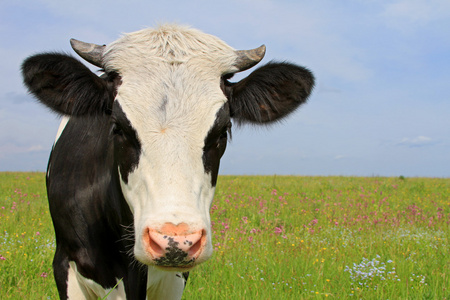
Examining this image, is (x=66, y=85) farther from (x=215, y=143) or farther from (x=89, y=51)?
(x=215, y=143)

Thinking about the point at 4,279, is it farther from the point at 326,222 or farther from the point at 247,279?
the point at 326,222

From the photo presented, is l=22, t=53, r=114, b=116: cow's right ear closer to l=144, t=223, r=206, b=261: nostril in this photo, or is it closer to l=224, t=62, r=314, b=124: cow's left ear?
l=224, t=62, r=314, b=124: cow's left ear

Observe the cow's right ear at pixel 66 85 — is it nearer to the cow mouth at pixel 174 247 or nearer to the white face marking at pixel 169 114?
the white face marking at pixel 169 114

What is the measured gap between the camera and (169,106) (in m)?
2.53

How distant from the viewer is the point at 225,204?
9945 mm

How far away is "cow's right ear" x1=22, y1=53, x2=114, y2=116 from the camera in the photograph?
3.10 m

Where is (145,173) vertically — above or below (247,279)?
above

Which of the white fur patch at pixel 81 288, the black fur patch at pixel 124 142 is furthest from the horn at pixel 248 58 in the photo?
the white fur patch at pixel 81 288

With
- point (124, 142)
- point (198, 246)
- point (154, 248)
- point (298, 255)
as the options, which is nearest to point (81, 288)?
point (124, 142)

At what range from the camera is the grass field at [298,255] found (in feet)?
14.6

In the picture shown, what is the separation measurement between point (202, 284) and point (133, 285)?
5.06ft

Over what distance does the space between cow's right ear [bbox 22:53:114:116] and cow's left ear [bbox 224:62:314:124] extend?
103 cm

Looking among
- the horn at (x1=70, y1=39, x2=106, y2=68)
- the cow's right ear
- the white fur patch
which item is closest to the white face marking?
the horn at (x1=70, y1=39, x2=106, y2=68)

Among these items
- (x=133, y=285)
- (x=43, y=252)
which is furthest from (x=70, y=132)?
(x=43, y=252)
